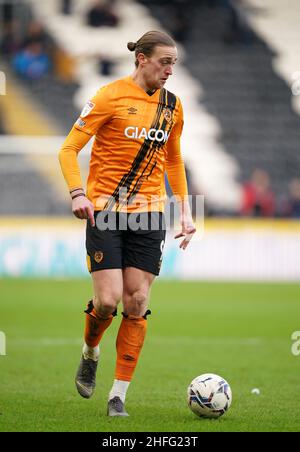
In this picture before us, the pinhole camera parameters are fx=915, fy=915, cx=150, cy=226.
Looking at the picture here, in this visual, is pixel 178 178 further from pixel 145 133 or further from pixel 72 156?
pixel 72 156

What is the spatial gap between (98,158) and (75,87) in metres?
18.0

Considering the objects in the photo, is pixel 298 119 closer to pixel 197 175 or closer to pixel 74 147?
pixel 197 175

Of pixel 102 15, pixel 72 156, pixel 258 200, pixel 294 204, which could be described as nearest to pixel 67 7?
pixel 102 15

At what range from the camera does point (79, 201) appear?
564cm

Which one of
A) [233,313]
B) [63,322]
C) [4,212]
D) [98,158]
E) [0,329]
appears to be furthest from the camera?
[4,212]

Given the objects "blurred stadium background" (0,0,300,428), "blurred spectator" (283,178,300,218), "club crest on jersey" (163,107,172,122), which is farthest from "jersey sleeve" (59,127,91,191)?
"blurred spectator" (283,178,300,218)

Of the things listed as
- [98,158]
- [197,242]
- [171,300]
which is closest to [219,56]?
[197,242]

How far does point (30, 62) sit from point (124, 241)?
60.0ft

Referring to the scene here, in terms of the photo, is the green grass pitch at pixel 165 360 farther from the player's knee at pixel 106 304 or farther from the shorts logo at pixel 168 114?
the shorts logo at pixel 168 114

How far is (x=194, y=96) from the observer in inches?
938

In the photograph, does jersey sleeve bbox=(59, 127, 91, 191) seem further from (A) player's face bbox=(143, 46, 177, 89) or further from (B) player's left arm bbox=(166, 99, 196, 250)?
(B) player's left arm bbox=(166, 99, 196, 250)

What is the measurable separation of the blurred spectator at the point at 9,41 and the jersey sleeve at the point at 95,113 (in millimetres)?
18451

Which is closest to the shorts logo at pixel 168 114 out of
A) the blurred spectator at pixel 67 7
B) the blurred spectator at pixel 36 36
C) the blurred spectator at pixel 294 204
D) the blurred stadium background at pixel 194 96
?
the blurred stadium background at pixel 194 96

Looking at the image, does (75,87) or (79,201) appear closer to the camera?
(79,201)
